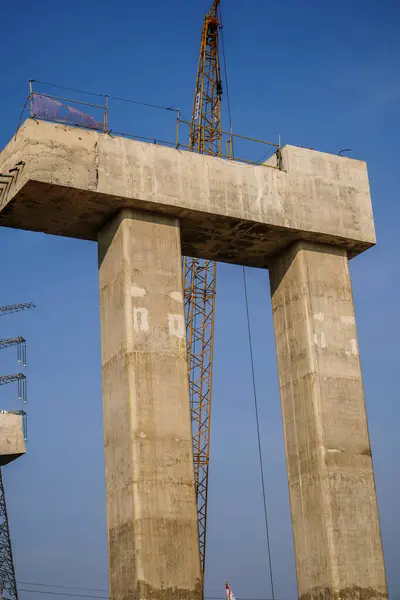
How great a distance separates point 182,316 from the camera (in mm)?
25016

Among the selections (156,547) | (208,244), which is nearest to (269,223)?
(208,244)

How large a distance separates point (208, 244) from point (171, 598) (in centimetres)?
960

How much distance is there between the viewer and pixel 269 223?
2638 centimetres

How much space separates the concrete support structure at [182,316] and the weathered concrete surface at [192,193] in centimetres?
3

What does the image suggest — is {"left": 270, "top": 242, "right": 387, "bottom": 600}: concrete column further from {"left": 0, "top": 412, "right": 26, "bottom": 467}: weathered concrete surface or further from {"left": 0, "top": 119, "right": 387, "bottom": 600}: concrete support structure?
{"left": 0, "top": 412, "right": 26, "bottom": 467}: weathered concrete surface

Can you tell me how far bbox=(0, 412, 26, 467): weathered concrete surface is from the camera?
54062 mm

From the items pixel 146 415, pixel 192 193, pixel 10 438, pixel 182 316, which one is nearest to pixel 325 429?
pixel 182 316

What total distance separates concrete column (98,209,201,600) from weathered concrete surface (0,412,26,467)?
30359mm

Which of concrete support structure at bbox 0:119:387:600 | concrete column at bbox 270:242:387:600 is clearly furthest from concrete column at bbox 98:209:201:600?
concrete column at bbox 270:242:387:600

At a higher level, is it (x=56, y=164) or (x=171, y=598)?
(x=56, y=164)

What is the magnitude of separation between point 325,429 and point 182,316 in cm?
454

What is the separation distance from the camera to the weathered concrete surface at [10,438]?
5406 centimetres

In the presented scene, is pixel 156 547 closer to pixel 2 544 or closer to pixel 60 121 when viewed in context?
pixel 60 121

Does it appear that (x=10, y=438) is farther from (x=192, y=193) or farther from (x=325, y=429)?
(x=192, y=193)
